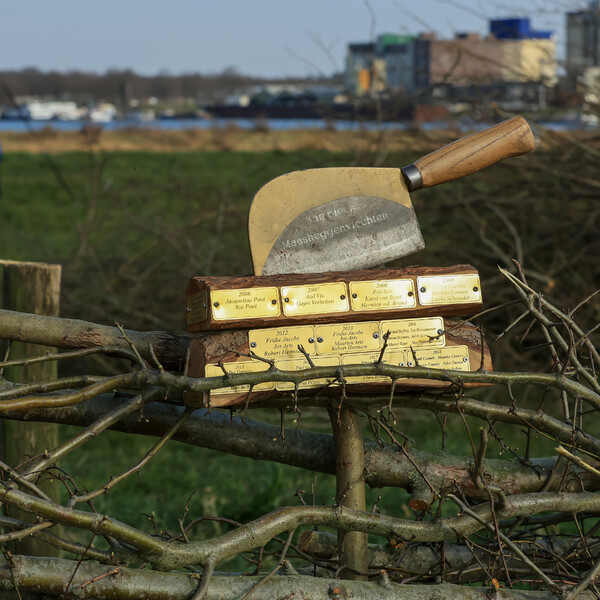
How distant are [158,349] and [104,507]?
2.31 m

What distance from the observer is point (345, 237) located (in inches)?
67.5

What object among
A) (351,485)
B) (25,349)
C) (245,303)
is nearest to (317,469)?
(351,485)

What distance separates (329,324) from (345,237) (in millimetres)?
238

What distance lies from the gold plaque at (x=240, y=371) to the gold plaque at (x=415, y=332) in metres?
0.24

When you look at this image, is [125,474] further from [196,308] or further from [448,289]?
[448,289]

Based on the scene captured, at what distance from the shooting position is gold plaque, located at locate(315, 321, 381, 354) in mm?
1544

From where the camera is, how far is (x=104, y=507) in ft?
12.6

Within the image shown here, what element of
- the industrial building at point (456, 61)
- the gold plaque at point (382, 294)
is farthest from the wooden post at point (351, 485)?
the industrial building at point (456, 61)

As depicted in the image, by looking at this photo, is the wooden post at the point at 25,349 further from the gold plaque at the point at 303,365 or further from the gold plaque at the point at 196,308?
the gold plaque at the point at 303,365

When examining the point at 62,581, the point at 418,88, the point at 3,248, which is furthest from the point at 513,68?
the point at 3,248

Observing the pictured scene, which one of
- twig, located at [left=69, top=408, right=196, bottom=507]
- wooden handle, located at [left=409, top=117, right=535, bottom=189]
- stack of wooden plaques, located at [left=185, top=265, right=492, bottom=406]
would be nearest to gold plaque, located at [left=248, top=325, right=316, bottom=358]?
stack of wooden plaques, located at [left=185, top=265, right=492, bottom=406]

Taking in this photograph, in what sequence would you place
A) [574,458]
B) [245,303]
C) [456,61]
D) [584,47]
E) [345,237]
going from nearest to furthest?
1. [245,303]
2. [574,458]
3. [345,237]
4. [456,61]
5. [584,47]

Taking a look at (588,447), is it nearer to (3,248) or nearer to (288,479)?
(288,479)

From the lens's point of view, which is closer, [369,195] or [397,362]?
[397,362]
